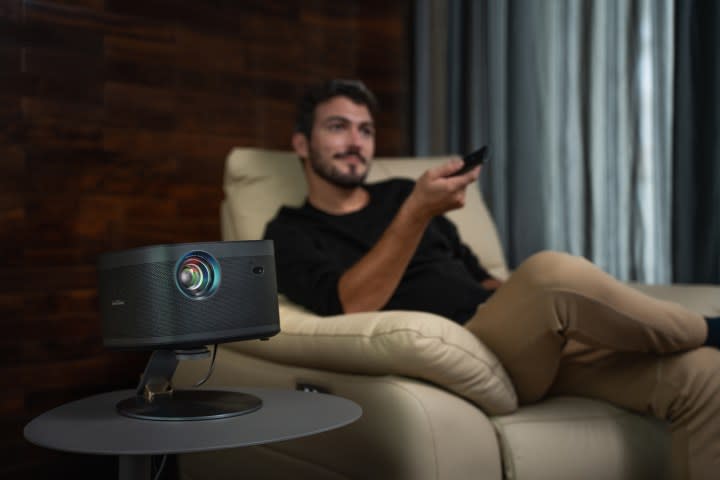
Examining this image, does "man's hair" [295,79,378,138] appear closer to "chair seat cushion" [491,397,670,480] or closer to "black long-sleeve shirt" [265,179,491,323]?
"black long-sleeve shirt" [265,179,491,323]

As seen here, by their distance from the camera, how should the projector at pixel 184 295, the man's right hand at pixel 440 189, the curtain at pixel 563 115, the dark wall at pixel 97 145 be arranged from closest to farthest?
the projector at pixel 184 295 → the man's right hand at pixel 440 189 → the dark wall at pixel 97 145 → the curtain at pixel 563 115

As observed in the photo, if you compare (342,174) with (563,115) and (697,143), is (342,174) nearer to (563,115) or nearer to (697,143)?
(563,115)

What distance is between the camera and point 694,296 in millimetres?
1929

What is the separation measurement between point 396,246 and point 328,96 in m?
0.63

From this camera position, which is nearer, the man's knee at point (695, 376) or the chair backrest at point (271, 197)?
the man's knee at point (695, 376)

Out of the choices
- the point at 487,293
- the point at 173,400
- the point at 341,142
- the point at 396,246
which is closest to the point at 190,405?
the point at 173,400

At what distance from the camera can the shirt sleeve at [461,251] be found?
228cm

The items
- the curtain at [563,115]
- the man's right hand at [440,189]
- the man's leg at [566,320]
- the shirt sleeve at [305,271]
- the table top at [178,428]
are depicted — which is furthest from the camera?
the curtain at [563,115]

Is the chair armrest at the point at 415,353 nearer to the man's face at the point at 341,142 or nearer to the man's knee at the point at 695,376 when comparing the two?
the man's knee at the point at 695,376

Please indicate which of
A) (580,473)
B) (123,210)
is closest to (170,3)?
(123,210)

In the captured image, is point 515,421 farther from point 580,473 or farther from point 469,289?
point 469,289

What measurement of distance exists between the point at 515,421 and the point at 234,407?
538mm

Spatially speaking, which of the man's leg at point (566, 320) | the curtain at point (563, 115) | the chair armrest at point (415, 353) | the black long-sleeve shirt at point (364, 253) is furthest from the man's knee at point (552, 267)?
the curtain at point (563, 115)

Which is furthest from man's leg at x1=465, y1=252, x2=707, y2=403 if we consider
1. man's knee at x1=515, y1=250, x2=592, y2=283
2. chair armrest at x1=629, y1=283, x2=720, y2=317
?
chair armrest at x1=629, y1=283, x2=720, y2=317
